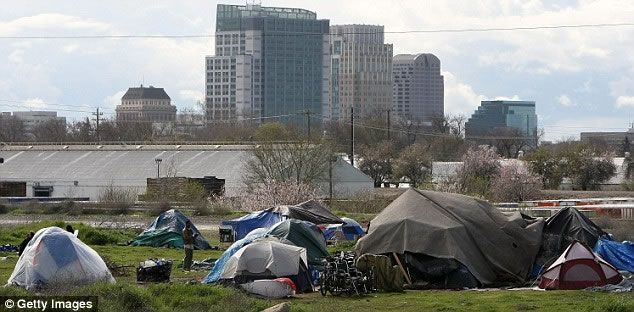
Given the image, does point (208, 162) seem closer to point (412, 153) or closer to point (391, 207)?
point (412, 153)

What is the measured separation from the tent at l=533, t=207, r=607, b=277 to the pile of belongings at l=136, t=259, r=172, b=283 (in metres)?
10.7

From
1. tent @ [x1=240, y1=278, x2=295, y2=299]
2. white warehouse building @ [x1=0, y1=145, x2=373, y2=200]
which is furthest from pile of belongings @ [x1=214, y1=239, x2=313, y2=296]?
white warehouse building @ [x1=0, y1=145, x2=373, y2=200]

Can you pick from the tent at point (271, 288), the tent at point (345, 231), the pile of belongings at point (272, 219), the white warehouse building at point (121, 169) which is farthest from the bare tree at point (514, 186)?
the tent at point (271, 288)

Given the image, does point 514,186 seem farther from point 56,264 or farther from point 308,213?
point 56,264

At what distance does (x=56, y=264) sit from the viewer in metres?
29.2

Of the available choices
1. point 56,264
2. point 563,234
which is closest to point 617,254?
point 563,234

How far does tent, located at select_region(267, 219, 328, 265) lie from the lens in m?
36.4

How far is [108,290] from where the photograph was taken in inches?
995

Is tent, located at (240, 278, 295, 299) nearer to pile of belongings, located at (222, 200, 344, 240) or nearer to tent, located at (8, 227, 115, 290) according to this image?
tent, located at (8, 227, 115, 290)

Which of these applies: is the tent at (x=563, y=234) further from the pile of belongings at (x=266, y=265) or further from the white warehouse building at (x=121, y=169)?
the white warehouse building at (x=121, y=169)

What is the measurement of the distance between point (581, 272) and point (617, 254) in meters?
4.30

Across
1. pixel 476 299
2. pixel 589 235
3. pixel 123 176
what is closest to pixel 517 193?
pixel 123 176

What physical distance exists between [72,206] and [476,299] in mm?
49781

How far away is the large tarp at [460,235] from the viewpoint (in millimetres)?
33938
